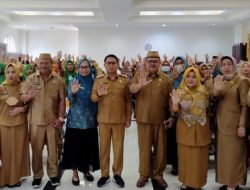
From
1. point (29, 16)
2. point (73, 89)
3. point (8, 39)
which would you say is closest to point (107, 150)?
point (73, 89)

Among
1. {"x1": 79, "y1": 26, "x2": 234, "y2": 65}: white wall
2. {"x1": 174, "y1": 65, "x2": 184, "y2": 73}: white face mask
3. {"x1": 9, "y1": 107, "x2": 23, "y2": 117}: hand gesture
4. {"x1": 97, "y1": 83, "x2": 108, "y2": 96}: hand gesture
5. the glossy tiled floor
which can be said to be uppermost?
{"x1": 79, "y1": 26, "x2": 234, "y2": 65}: white wall

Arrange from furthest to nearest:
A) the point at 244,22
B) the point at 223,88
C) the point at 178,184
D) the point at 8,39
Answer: the point at 8,39, the point at 244,22, the point at 178,184, the point at 223,88

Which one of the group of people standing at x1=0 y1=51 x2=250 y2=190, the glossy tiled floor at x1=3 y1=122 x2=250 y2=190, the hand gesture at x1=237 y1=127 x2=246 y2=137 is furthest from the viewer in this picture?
the glossy tiled floor at x1=3 y1=122 x2=250 y2=190

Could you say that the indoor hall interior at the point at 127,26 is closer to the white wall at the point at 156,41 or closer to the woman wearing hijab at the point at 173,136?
the white wall at the point at 156,41

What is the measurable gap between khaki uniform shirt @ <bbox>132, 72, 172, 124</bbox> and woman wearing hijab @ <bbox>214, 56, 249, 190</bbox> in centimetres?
60

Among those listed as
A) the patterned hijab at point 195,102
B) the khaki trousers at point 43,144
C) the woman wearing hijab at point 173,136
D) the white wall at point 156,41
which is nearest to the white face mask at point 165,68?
the woman wearing hijab at point 173,136

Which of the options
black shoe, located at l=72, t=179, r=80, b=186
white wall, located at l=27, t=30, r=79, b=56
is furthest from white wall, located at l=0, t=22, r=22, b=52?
black shoe, located at l=72, t=179, r=80, b=186

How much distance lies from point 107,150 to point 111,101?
2.01 feet

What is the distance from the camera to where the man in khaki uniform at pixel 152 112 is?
3605 mm

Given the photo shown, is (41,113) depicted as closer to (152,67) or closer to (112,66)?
(112,66)

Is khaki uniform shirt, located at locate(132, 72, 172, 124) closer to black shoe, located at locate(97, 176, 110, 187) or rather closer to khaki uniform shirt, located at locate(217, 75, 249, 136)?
khaki uniform shirt, located at locate(217, 75, 249, 136)

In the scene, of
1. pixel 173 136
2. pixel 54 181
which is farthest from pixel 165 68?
pixel 54 181

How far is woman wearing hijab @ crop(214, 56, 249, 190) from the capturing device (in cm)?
329

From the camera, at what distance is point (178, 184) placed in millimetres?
3881
